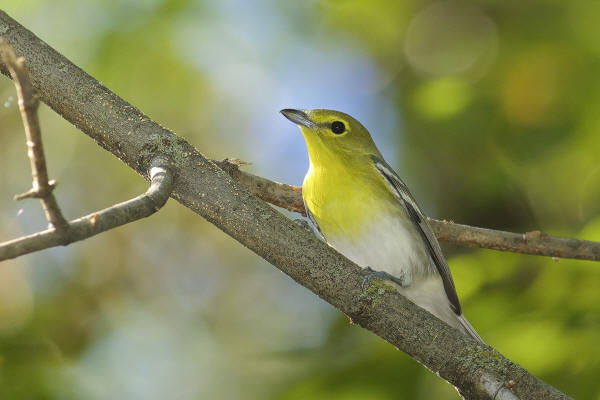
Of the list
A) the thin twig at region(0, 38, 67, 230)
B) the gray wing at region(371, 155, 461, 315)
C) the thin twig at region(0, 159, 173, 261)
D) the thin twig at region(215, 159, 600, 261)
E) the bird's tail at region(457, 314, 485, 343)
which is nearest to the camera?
the thin twig at region(0, 38, 67, 230)

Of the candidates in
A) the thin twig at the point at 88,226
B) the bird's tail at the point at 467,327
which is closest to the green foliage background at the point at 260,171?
the bird's tail at the point at 467,327

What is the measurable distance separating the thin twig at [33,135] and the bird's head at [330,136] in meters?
3.37

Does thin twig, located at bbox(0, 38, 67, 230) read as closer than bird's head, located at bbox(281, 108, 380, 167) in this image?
Yes

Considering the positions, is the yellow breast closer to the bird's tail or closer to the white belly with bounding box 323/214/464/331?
the white belly with bounding box 323/214/464/331

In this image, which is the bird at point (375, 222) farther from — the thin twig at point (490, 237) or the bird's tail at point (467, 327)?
the thin twig at point (490, 237)

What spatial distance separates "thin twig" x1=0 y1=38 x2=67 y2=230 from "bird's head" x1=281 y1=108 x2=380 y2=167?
337 centimetres

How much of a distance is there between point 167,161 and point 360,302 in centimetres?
111

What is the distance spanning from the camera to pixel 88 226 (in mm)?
2004

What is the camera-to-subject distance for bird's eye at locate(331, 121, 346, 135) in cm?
548

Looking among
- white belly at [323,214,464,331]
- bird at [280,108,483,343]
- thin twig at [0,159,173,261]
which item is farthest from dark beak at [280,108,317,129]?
thin twig at [0,159,173,261]

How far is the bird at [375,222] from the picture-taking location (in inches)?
192

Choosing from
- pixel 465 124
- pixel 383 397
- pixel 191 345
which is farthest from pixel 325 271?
pixel 191 345

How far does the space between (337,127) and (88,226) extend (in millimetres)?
3702

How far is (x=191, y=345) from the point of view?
289 inches
